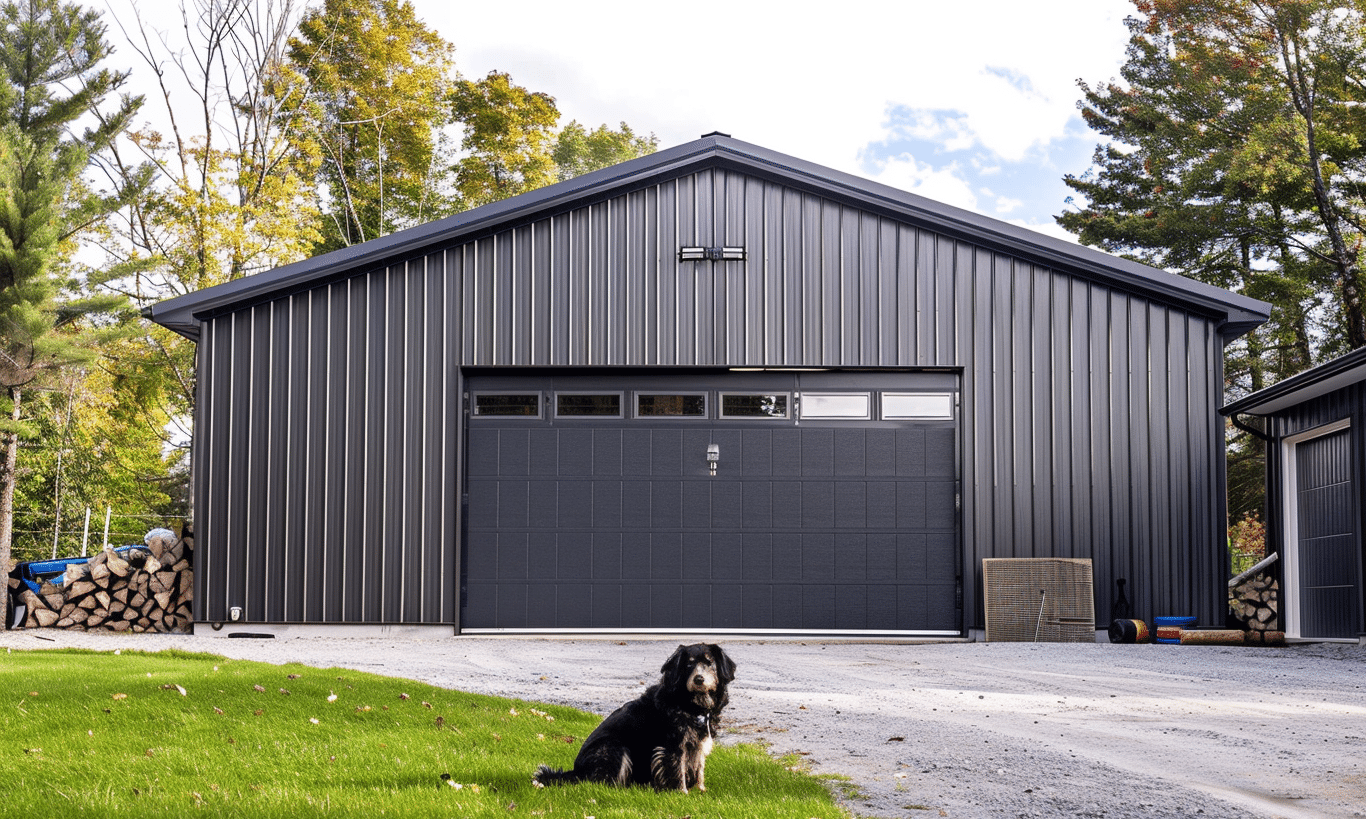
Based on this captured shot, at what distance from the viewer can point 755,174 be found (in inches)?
489

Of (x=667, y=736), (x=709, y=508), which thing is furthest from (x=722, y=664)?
(x=709, y=508)

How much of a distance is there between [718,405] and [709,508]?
1.10 m

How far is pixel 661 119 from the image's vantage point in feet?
135

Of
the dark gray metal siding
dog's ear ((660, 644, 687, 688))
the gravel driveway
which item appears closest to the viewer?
dog's ear ((660, 644, 687, 688))

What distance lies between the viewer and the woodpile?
1245 centimetres

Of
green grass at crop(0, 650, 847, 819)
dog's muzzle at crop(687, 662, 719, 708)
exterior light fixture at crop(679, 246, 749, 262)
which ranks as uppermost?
exterior light fixture at crop(679, 246, 749, 262)

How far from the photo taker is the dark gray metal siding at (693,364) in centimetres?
1181

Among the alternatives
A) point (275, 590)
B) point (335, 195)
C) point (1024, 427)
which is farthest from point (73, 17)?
point (335, 195)

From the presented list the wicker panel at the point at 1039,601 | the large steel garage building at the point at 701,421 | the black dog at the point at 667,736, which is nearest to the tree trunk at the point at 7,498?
the large steel garage building at the point at 701,421

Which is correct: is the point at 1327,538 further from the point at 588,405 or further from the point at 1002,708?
the point at 588,405

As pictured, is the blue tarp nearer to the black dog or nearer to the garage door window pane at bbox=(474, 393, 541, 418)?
the garage door window pane at bbox=(474, 393, 541, 418)

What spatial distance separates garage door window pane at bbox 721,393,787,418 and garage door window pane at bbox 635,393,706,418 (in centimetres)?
26

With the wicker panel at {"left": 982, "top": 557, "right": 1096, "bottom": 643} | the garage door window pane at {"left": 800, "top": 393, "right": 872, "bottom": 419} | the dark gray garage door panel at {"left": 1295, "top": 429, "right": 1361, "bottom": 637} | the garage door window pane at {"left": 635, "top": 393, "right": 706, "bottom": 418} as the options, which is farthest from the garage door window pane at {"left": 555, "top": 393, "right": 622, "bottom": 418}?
→ the dark gray garage door panel at {"left": 1295, "top": 429, "right": 1361, "bottom": 637}

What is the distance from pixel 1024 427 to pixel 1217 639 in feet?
9.12
